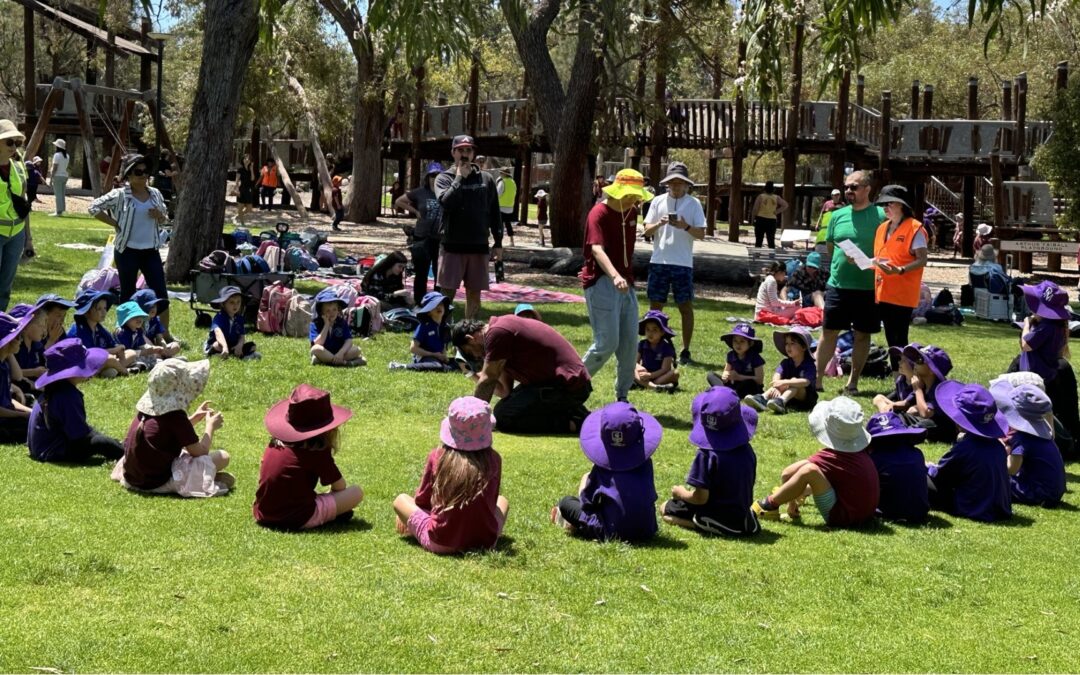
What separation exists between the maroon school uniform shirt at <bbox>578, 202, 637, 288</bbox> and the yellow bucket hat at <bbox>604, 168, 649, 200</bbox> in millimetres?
127

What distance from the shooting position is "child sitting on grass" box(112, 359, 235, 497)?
6594mm

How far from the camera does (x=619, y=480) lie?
6.21 m

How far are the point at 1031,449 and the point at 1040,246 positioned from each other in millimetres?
17263

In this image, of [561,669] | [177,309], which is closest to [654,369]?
[177,309]

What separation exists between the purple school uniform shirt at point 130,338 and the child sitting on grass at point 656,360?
4.13 metres

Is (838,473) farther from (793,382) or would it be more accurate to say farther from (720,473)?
(793,382)

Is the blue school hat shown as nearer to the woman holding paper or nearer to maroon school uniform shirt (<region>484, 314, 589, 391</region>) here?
maroon school uniform shirt (<region>484, 314, 589, 391</region>)

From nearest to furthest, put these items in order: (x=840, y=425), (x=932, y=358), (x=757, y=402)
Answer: (x=840, y=425) < (x=932, y=358) < (x=757, y=402)

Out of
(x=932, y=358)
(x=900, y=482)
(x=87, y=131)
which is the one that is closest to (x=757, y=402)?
(x=932, y=358)

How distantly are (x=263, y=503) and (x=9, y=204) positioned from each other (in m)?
6.07

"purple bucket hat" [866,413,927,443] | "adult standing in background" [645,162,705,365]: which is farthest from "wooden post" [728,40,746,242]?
"purple bucket hat" [866,413,927,443]

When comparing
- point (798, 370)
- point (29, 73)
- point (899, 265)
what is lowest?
point (798, 370)

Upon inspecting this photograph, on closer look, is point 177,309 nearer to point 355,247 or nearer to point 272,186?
point 355,247

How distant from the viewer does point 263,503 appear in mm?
6230
